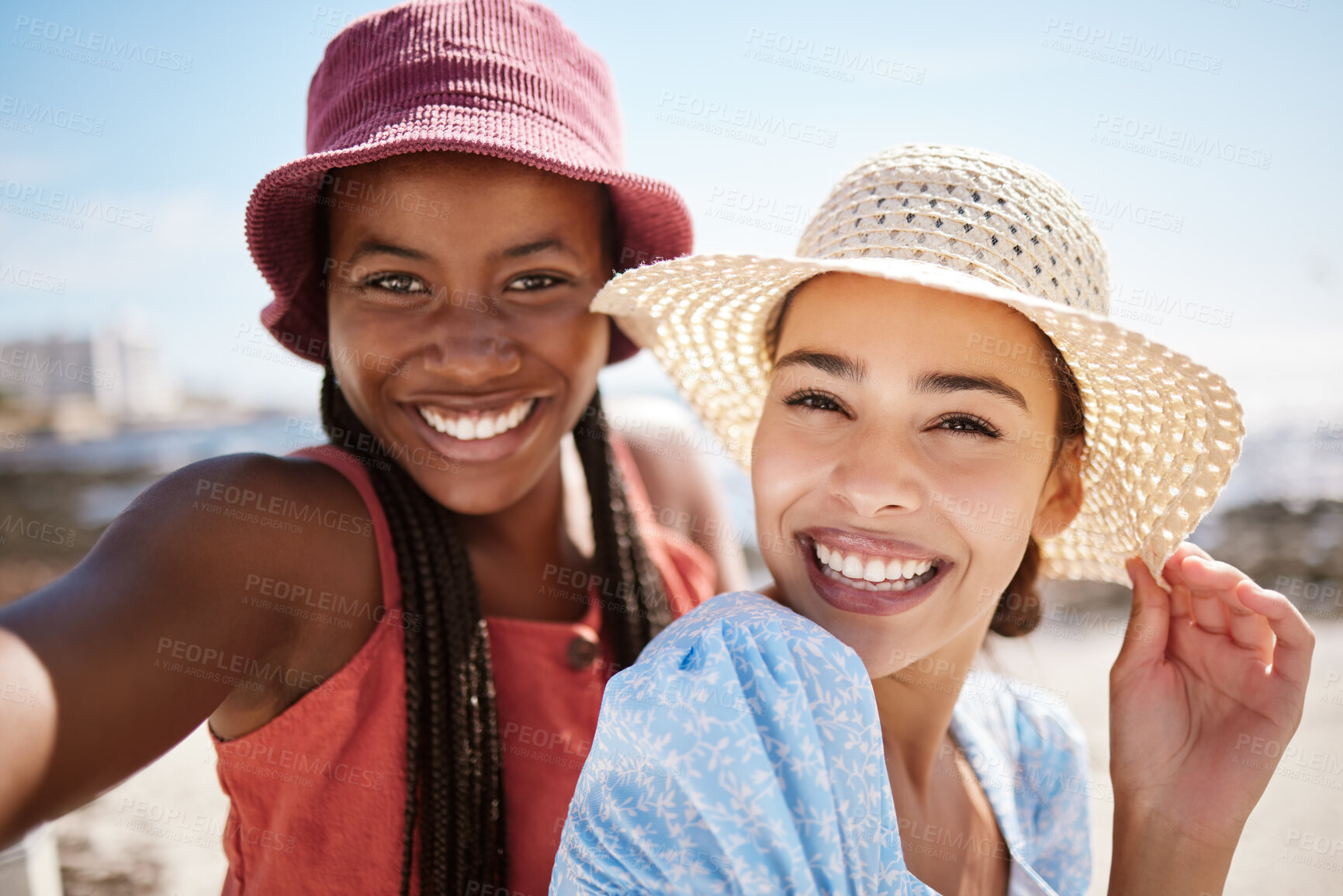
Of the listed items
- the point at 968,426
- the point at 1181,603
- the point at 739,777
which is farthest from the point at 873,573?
the point at 1181,603

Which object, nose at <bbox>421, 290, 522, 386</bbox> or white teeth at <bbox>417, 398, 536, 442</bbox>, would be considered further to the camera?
white teeth at <bbox>417, 398, 536, 442</bbox>

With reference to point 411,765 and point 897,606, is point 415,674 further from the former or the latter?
point 897,606

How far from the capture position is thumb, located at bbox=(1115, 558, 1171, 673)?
211 cm

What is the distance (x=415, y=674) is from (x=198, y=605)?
0.58m

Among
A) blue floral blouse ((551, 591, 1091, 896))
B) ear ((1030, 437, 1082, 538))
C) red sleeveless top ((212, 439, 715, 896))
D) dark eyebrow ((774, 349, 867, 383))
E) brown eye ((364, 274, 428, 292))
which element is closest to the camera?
blue floral blouse ((551, 591, 1091, 896))

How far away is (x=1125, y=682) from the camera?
2096mm

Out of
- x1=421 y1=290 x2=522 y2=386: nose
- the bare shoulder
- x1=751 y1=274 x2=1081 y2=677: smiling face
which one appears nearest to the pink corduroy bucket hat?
x1=421 y1=290 x2=522 y2=386: nose

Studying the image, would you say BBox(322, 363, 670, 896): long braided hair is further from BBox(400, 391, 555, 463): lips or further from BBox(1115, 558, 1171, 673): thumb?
BBox(1115, 558, 1171, 673): thumb

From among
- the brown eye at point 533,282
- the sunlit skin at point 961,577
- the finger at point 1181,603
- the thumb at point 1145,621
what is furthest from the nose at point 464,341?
the finger at point 1181,603

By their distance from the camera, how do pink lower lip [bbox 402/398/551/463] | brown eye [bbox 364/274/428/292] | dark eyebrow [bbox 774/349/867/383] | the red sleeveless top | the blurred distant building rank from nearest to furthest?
dark eyebrow [bbox 774/349/867/383] < the red sleeveless top < brown eye [bbox 364/274/428/292] < pink lower lip [bbox 402/398/551/463] < the blurred distant building

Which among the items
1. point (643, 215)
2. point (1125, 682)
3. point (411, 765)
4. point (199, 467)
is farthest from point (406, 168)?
point (1125, 682)

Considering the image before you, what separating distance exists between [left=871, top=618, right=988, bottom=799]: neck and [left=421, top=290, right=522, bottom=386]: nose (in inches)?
47.2

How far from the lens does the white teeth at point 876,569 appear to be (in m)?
1.71

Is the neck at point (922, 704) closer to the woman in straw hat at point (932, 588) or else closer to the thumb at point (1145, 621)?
the woman in straw hat at point (932, 588)
